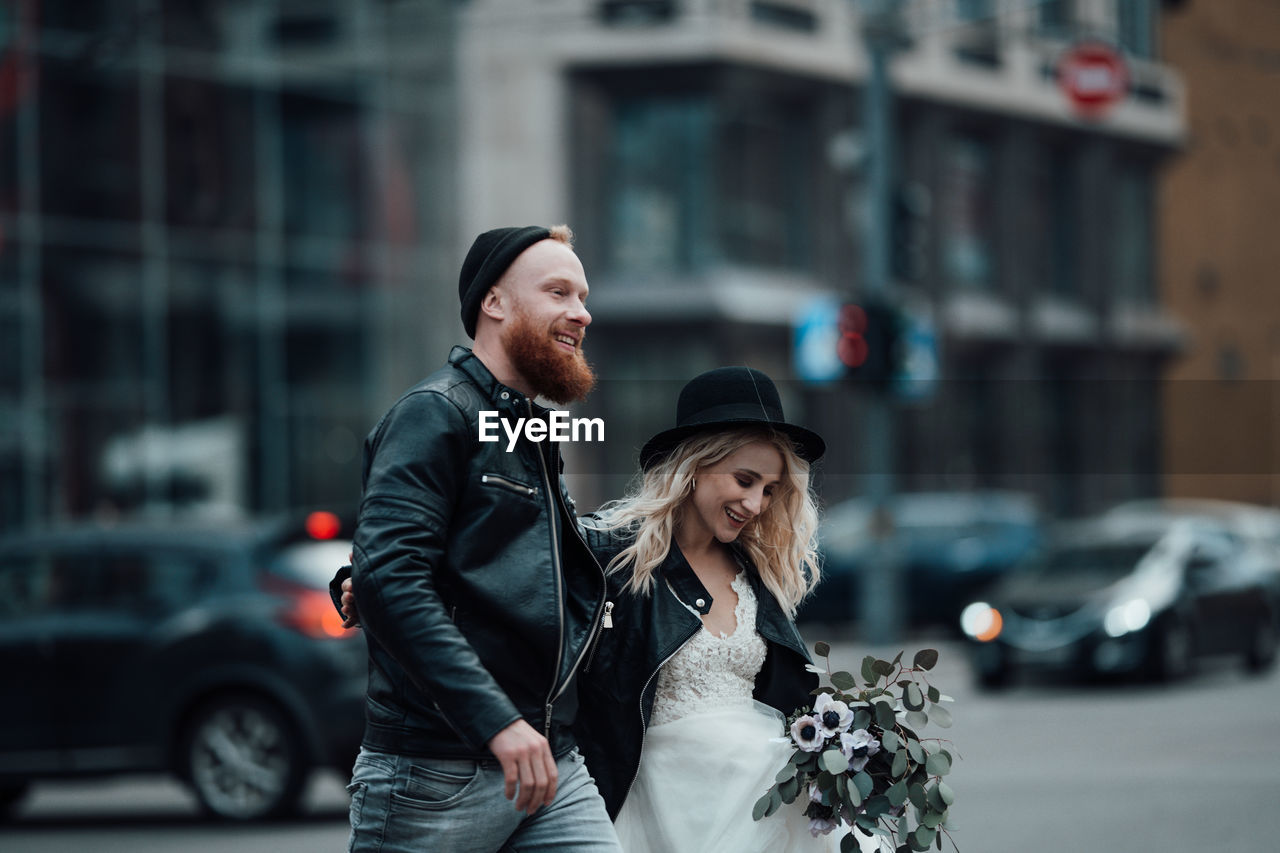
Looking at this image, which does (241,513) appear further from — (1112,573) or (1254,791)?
(1254,791)

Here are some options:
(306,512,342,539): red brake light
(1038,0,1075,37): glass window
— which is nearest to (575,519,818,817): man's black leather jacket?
(306,512,342,539): red brake light

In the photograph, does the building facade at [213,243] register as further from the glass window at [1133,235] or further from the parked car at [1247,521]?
the glass window at [1133,235]

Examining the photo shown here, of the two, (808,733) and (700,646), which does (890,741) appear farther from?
(700,646)

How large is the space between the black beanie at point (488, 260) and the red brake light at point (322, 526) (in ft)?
21.4

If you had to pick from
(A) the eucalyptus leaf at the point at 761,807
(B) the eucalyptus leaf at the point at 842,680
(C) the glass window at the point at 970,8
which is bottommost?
(A) the eucalyptus leaf at the point at 761,807

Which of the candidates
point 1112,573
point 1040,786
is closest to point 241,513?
point 1112,573

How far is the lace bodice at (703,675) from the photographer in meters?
3.60

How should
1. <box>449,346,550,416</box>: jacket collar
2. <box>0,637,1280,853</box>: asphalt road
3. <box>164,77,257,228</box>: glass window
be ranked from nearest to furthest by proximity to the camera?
<box>449,346,550,416</box>: jacket collar, <box>0,637,1280,853</box>: asphalt road, <box>164,77,257,228</box>: glass window

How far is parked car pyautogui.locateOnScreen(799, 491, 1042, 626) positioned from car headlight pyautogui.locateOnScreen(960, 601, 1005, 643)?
461 centimetres

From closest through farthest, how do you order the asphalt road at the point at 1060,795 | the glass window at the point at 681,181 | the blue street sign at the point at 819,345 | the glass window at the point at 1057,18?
the asphalt road at the point at 1060,795 → the blue street sign at the point at 819,345 → the glass window at the point at 681,181 → the glass window at the point at 1057,18

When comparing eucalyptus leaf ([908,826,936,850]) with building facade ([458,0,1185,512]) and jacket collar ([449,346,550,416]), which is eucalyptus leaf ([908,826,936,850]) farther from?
building facade ([458,0,1185,512])

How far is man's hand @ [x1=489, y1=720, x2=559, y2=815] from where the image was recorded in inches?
111

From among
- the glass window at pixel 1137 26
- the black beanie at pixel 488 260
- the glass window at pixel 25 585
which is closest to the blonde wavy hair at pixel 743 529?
the black beanie at pixel 488 260

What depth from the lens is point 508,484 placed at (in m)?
3.07
